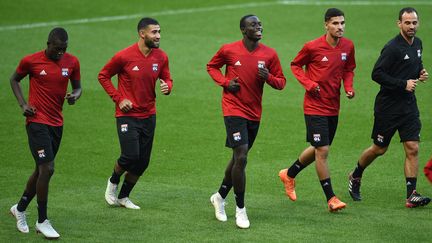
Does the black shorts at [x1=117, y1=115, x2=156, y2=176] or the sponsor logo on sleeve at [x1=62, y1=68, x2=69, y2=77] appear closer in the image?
the sponsor logo on sleeve at [x1=62, y1=68, x2=69, y2=77]

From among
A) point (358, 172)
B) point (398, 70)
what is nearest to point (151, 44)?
point (398, 70)

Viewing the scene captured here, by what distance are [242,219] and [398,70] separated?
3.18 m

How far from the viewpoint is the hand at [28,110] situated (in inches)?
470

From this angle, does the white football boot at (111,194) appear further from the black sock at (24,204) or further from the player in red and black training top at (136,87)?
the black sock at (24,204)

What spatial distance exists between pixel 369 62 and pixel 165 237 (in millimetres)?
13555

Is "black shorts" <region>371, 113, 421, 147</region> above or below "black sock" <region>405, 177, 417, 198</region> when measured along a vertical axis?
above

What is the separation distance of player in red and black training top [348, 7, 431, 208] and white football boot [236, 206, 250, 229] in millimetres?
2451

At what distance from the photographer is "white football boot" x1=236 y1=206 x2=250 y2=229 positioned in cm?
1234

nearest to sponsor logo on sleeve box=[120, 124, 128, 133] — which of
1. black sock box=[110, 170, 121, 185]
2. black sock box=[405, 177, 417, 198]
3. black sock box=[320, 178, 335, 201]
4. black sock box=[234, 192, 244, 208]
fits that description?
black sock box=[110, 170, 121, 185]

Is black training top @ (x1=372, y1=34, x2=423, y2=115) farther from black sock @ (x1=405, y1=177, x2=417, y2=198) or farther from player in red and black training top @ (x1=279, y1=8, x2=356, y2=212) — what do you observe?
black sock @ (x1=405, y1=177, x2=417, y2=198)

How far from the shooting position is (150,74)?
13070mm

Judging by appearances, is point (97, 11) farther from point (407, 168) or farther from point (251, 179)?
point (407, 168)

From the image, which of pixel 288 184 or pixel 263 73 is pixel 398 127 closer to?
pixel 288 184

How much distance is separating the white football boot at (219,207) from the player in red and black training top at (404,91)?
2.55m
